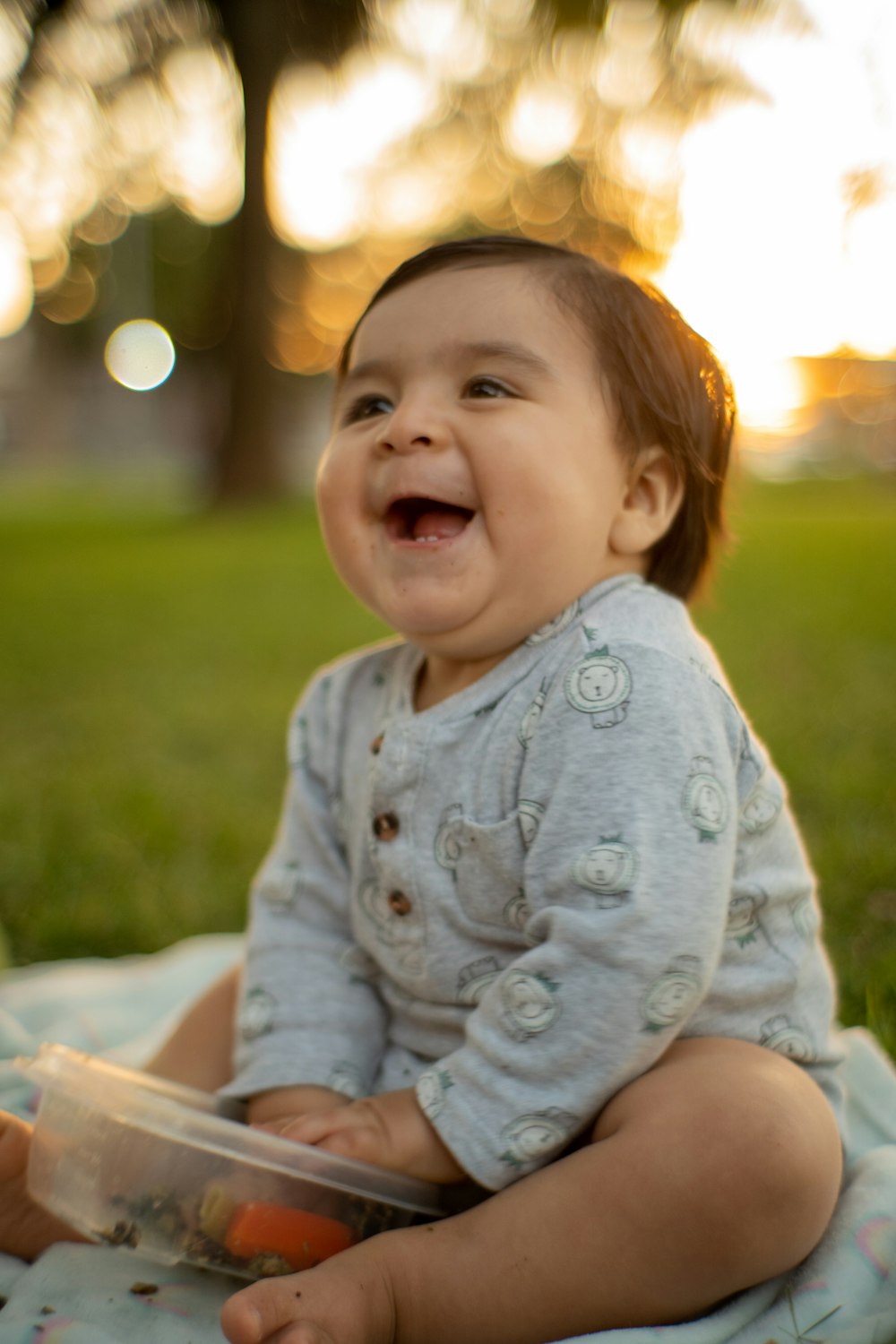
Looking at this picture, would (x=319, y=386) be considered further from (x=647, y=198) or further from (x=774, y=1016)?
(x=774, y=1016)

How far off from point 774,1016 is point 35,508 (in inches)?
574

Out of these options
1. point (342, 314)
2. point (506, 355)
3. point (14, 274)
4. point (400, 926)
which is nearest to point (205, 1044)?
point (400, 926)

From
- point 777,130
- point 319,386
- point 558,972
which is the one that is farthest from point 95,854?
point 319,386

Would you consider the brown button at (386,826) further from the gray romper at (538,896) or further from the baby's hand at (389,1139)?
the baby's hand at (389,1139)

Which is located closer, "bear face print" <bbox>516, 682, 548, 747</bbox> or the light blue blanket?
the light blue blanket

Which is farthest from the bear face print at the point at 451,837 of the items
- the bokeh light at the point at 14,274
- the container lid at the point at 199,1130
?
the bokeh light at the point at 14,274

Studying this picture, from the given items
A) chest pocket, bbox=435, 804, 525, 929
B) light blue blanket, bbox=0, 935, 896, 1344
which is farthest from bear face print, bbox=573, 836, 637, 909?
light blue blanket, bbox=0, 935, 896, 1344

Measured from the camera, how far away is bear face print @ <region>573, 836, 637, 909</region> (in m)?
1.03

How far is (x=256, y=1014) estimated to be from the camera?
1355 mm

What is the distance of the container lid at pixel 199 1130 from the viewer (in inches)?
40.1

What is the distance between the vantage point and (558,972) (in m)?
1.04

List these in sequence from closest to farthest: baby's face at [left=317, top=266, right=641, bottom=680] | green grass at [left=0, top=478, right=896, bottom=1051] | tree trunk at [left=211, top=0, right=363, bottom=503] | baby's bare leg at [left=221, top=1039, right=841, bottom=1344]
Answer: baby's bare leg at [left=221, top=1039, right=841, bottom=1344] < baby's face at [left=317, top=266, right=641, bottom=680] < green grass at [left=0, top=478, right=896, bottom=1051] < tree trunk at [left=211, top=0, right=363, bottom=503]

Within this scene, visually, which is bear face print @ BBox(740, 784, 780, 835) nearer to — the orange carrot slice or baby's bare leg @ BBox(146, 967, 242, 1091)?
the orange carrot slice

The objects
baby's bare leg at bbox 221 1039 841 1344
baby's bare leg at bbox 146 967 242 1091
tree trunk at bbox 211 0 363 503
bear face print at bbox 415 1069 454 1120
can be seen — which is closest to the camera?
baby's bare leg at bbox 221 1039 841 1344
